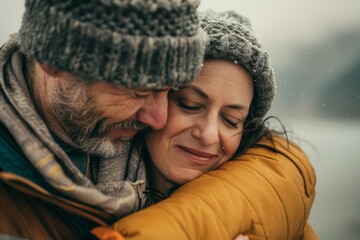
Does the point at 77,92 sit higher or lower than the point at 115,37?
lower

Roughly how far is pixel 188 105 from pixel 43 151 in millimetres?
602

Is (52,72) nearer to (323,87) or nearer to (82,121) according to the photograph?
(82,121)

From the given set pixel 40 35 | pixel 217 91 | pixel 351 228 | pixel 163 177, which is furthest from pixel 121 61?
pixel 351 228

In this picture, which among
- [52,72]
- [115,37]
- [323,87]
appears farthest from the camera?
[323,87]

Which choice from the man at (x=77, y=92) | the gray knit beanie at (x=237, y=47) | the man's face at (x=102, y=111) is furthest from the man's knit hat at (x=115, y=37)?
the gray knit beanie at (x=237, y=47)

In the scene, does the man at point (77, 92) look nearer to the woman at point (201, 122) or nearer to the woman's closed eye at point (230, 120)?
the woman at point (201, 122)

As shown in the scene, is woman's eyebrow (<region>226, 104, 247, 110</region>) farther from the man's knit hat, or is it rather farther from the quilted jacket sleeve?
the man's knit hat

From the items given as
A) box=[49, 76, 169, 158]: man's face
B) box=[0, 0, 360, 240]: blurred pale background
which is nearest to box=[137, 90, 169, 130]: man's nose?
box=[49, 76, 169, 158]: man's face

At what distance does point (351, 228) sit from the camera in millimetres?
2805

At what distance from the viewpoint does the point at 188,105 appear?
1.49 metres

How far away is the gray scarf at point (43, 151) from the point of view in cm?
107

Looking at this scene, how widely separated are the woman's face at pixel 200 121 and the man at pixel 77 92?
0.60ft

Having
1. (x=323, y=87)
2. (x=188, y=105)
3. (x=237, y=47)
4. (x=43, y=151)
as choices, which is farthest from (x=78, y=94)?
(x=323, y=87)

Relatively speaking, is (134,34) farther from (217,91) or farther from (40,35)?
(217,91)
